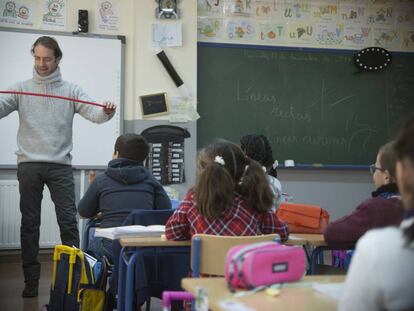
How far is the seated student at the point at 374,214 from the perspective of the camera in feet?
6.93

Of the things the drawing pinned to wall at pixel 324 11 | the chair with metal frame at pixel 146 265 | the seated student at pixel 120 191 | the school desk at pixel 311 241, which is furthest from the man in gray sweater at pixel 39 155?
the drawing pinned to wall at pixel 324 11

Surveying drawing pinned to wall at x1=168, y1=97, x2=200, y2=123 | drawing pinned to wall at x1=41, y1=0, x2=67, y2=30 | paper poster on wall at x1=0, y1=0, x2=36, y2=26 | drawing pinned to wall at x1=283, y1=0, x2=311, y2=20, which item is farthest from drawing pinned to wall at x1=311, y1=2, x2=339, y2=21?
paper poster on wall at x1=0, y1=0, x2=36, y2=26

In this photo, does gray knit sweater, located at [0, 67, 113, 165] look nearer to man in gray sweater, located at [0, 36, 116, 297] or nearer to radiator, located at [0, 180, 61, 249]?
man in gray sweater, located at [0, 36, 116, 297]

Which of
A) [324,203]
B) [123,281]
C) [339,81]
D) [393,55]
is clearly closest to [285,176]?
[324,203]

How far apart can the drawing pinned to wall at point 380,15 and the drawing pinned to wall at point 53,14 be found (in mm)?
3069

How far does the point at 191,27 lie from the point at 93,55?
954 mm

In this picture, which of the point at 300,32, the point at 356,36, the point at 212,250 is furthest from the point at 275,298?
the point at 356,36

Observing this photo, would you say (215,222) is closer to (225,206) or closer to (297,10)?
(225,206)

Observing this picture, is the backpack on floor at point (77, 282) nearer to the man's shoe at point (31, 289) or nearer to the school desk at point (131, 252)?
the school desk at point (131, 252)

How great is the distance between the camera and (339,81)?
551 centimetres

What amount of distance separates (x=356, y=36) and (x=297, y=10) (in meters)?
0.69

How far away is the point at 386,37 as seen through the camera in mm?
5633

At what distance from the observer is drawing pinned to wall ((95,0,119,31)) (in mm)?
4949

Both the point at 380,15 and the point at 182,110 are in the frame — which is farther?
the point at 380,15
